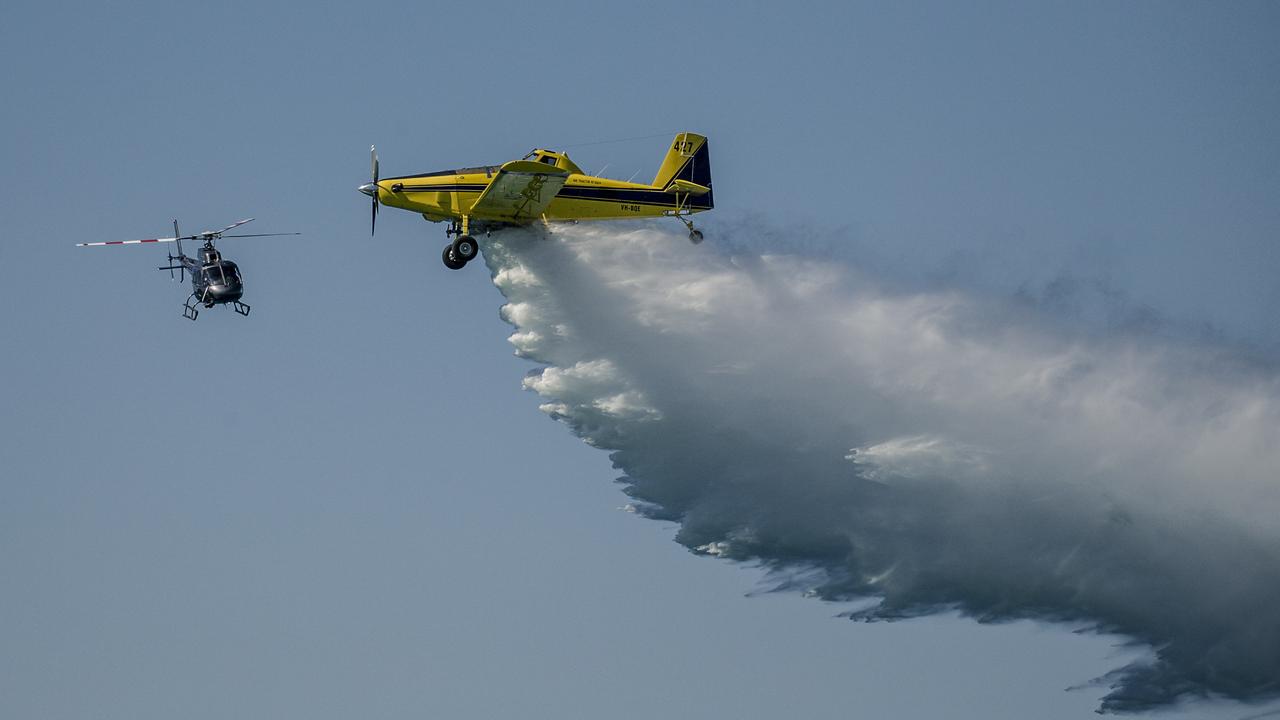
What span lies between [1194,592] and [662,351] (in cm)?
1269

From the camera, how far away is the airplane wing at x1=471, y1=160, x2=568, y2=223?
1703 inches

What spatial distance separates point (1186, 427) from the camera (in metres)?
45.2

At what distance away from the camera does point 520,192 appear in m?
43.9

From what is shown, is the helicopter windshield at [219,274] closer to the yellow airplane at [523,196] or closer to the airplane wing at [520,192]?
the yellow airplane at [523,196]

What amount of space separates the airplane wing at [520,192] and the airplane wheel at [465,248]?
2.03ft

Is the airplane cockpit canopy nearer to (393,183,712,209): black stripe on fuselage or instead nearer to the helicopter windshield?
(393,183,712,209): black stripe on fuselage

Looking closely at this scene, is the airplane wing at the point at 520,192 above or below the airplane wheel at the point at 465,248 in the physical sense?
above

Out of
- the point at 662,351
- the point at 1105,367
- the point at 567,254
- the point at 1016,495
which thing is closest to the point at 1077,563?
the point at 1016,495

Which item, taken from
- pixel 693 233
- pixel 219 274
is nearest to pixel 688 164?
pixel 693 233

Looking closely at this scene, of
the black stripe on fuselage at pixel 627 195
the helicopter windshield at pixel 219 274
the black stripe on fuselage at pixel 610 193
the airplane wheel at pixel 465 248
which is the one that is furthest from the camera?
the black stripe on fuselage at pixel 627 195

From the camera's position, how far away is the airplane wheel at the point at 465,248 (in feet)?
144

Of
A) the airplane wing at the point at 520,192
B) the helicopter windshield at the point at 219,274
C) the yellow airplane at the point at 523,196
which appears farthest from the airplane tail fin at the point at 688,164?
the helicopter windshield at the point at 219,274

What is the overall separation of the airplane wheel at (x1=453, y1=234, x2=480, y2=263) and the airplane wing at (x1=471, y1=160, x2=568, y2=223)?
62 cm

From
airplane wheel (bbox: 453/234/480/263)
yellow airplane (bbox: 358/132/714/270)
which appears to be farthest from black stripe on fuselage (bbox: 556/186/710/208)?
airplane wheel (bbox: 453/234/480/263)
